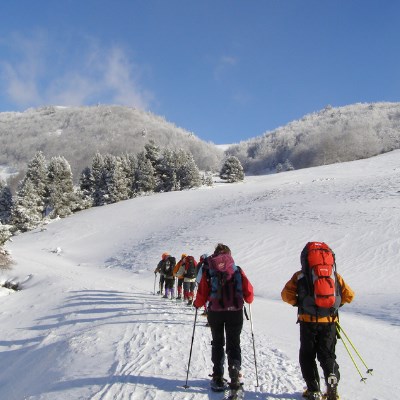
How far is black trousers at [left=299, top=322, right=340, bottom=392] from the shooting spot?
4.86 metres

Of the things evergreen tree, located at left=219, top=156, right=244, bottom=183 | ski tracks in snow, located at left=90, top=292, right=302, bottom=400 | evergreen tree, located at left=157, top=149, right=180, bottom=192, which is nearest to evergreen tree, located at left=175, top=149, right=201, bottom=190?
evergreen tree, located at left=157, top=149, right=180, bottom=192

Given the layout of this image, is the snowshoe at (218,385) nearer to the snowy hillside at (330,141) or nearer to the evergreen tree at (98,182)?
the evergreen tree at (98,182)

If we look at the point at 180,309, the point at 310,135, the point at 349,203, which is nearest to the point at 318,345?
the point at 180,309

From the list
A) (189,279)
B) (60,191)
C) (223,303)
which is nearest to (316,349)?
(223,303)

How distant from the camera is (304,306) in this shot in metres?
4.85

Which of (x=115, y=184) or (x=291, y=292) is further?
(x=115, y=184)

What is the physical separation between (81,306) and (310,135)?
161233 mm

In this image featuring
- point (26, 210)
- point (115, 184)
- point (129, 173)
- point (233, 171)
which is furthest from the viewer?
point (233, 171)

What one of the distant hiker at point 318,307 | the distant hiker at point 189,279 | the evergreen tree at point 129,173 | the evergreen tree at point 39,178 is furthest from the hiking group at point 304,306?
the evergreen tree at point 129,173

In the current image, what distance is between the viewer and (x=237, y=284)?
18.2ft

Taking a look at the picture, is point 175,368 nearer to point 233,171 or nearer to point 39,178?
point 39,178

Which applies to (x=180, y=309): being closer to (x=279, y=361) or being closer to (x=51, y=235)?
(x=279, y=361)

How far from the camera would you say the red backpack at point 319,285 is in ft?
15.6

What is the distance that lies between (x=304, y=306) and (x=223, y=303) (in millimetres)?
1184
